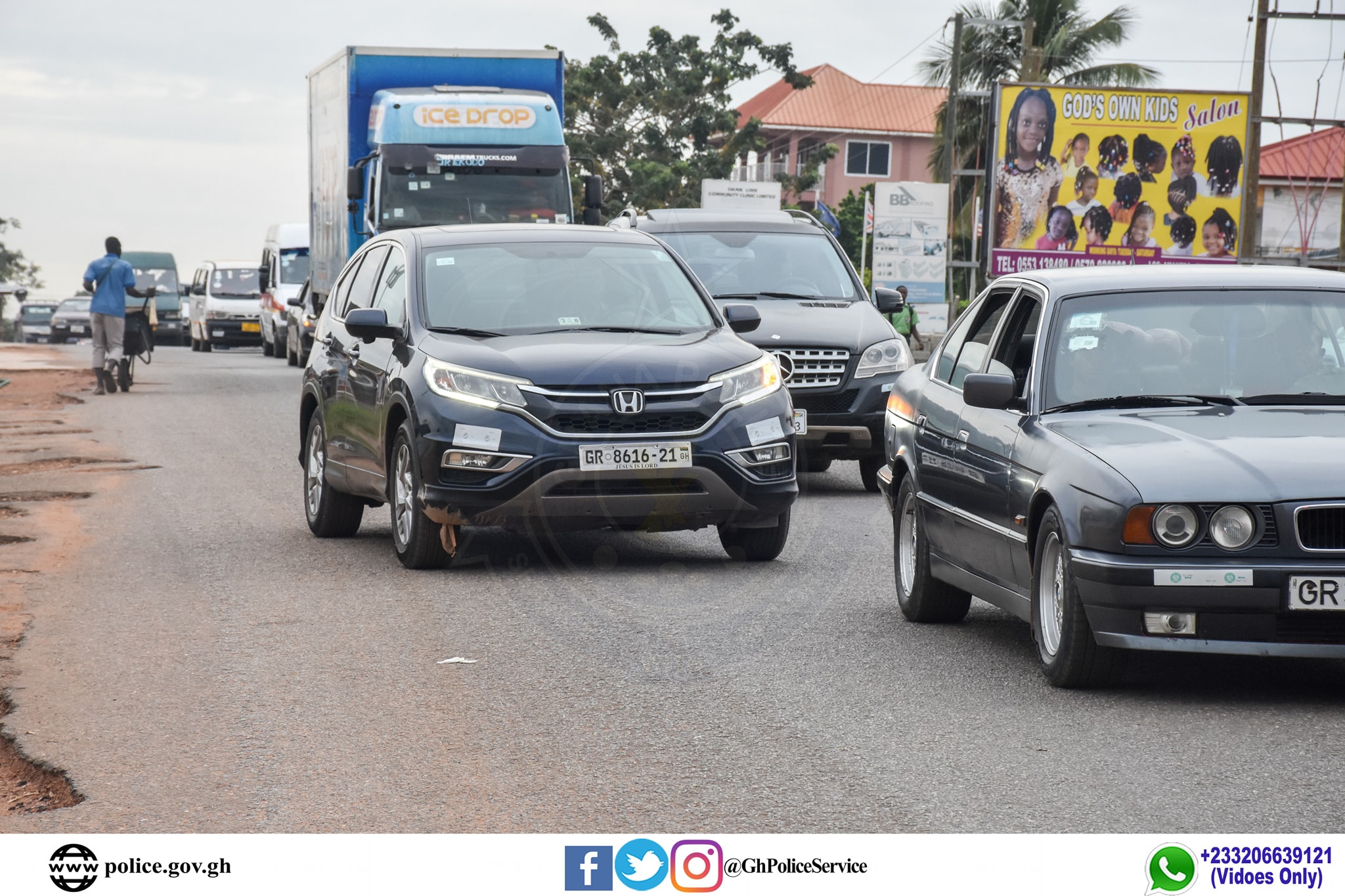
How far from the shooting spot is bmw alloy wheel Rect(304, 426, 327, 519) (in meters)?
11.8

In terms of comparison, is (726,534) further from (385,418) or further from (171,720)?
(171,720)

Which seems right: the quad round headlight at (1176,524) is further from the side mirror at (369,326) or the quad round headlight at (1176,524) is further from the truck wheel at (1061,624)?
the side mirror at (369,326)

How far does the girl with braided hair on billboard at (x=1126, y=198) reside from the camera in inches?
1414

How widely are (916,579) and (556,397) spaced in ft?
6.88

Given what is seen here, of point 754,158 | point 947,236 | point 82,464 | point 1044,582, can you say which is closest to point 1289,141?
point 754,158

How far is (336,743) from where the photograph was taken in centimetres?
614

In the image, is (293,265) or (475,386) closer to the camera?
(475,386)

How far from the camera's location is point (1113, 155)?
35906mm

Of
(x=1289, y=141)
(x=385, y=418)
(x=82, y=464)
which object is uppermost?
(x=1289, y=141)

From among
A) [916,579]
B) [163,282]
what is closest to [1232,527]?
[916,579]

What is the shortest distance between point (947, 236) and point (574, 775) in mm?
36859

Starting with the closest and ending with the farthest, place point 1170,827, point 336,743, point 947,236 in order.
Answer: point 1170,827 → point 336,743 → point 947,236

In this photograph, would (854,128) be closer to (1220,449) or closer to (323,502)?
(323,502)
